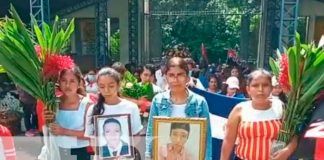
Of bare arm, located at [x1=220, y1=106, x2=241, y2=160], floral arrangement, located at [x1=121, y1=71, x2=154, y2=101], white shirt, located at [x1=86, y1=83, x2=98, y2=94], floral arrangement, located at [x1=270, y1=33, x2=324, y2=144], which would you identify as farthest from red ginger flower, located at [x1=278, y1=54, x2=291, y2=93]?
white shirt, located at [x1=86, y1=83, x2=98, y2=94]

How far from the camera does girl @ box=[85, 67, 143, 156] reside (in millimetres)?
2801

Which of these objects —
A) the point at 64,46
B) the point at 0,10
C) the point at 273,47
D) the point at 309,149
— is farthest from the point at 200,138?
the point at 273,47

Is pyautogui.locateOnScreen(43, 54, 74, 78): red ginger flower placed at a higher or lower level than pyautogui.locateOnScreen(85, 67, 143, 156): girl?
higher

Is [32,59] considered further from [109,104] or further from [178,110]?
[178,110]

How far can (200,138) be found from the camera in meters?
2.56

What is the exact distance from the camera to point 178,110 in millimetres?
2715

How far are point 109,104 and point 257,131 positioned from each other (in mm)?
908

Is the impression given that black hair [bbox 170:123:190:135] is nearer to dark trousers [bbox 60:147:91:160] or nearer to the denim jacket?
the denim jacket

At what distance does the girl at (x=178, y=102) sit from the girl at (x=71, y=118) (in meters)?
0.51

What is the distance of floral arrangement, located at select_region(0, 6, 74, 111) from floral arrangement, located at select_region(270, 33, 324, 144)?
134cm

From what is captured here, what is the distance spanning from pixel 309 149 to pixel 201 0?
62.9ft

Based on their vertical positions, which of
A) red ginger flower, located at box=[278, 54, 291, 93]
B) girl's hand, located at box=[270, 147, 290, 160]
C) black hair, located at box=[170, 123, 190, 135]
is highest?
red ginger flower, located at box=[278, 54, 291, 93]

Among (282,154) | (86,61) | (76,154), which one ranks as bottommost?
(86,61)

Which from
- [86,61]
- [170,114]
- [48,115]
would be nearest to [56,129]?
[48,115]
